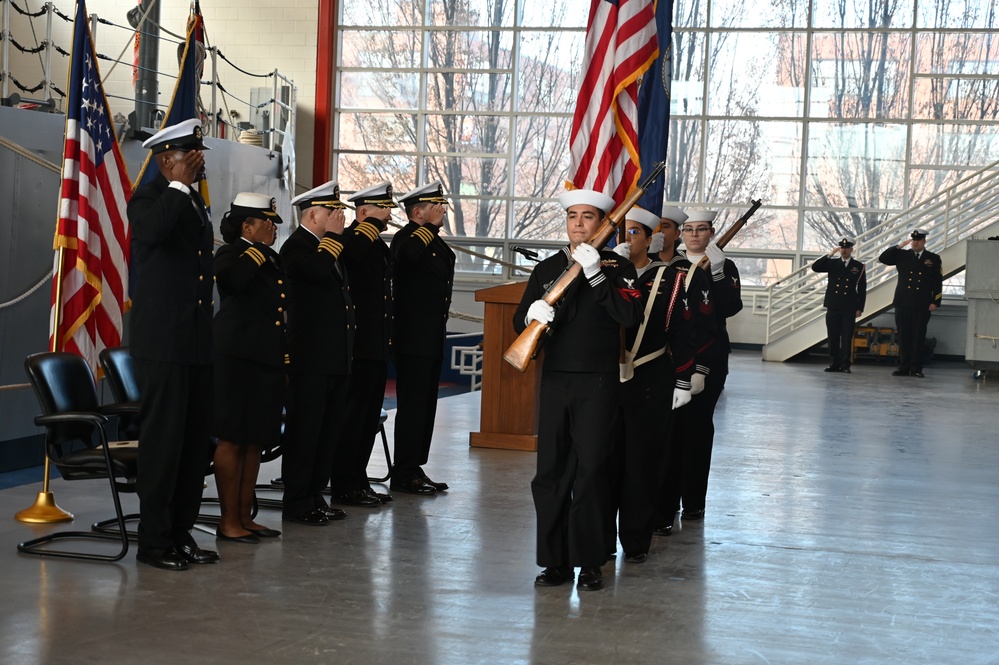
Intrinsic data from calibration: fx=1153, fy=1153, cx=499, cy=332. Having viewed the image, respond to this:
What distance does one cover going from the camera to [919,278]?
16328 mm

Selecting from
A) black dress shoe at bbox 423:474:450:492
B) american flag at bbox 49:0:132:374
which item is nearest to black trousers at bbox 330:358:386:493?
black dress shoe at bbox 423:474:450:492

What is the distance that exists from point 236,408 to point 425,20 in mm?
16379

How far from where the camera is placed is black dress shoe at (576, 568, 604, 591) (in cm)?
451

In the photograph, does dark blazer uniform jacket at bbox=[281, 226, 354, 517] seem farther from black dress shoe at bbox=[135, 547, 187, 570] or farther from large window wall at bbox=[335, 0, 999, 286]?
large window wall at bbox=[335, 0, 999, 286]

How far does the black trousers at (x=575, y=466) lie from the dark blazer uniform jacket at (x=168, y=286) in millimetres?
1390

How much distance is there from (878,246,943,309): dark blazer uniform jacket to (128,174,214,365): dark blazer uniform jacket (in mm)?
13669

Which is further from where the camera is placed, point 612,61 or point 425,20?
point 425,20

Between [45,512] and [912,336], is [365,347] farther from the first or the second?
[912,336]

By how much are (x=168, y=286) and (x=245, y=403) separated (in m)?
0.69

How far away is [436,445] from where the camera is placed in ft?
26.9

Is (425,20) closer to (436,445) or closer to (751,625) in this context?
(436,445)

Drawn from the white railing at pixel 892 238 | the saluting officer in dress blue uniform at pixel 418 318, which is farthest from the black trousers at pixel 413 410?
the white railing at pixel 892 238

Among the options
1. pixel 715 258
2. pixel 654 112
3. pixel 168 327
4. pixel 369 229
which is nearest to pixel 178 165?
pixel 168 327

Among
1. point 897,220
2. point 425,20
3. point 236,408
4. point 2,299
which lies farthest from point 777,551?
point 425,20
